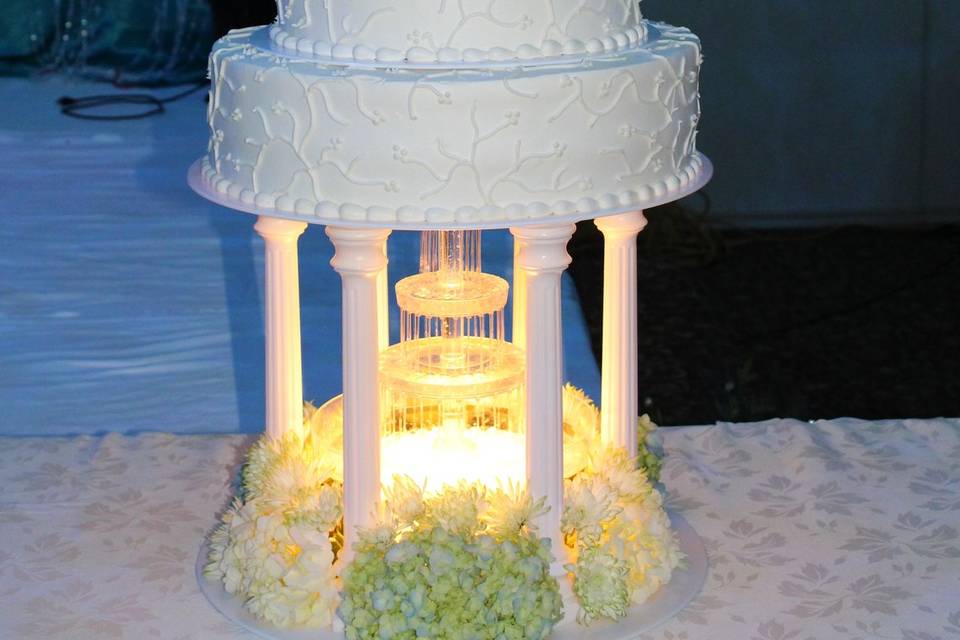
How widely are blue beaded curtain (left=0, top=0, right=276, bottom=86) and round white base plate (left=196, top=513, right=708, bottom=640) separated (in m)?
5.25

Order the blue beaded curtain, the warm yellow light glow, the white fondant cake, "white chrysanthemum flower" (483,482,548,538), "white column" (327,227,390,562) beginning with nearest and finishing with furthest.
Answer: the white fondant cake
"white column" (327,227,390,562)
"white chrysanthemum flower" (483,482,548,538)
the warm yellow light glow
the blue beaded curtain

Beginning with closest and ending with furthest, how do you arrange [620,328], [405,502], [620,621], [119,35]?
[405,502]
[620,621]
[620,328]
[119,35]

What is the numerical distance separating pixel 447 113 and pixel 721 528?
135cm

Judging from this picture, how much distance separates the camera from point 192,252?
596cm

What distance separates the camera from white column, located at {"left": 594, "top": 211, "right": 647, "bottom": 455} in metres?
3.20

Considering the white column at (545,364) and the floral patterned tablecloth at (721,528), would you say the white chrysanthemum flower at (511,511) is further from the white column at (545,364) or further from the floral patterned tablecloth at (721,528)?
the floral patterned tablecloth at (721,528)

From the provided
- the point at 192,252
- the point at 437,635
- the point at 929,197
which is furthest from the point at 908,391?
the point at 437,635

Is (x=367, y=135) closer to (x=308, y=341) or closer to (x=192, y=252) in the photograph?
(x=308, y=341)

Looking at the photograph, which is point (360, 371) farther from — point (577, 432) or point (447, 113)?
point (577, 432)

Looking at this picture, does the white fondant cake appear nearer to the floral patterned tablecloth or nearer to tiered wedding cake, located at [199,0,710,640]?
tiered wedding cake, located at [199,0,710,640]

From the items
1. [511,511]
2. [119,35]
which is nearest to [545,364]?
[511,511]

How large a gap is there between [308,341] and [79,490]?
4.38 feet

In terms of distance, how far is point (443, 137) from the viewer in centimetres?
272

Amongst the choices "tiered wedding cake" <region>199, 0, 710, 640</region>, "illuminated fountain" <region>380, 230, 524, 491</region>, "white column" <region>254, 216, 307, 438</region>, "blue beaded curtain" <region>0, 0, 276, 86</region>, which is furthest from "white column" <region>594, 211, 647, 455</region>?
"blue beaded curtain" <region>0, 0, 276, 86</region>
